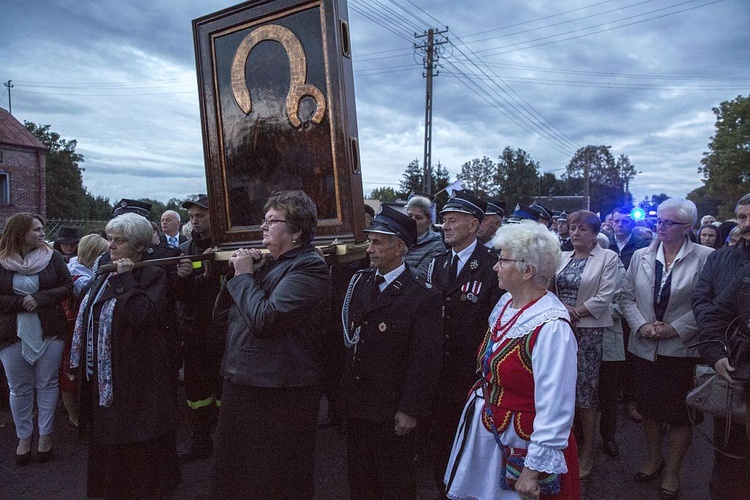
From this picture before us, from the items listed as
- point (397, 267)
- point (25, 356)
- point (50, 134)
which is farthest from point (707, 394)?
point (50, 134)

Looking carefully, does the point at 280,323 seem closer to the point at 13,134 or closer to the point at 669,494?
the point at 669,494

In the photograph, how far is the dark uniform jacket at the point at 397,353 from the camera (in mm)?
2771

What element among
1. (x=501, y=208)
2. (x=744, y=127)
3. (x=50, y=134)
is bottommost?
(x=501, y=208)

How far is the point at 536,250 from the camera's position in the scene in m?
2.32

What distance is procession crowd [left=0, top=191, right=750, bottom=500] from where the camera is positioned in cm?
233

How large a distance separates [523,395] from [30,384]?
4353mm

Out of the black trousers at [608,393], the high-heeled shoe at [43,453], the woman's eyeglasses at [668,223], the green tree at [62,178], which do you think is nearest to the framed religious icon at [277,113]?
the woman's eyeglasses at [668,223]

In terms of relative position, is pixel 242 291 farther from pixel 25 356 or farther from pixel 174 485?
pixel 25 356

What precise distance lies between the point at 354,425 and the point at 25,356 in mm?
3234

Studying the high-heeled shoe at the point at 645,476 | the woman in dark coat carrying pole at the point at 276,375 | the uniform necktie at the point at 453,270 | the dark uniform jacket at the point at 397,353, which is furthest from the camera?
the high-heeled shoe at the point at 645,476

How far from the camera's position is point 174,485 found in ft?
12.3

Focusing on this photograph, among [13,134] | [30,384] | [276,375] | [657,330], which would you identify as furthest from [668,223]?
[13,134]

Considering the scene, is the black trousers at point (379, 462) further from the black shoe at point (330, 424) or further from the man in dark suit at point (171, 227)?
the man in dark suit at point (171, 227)

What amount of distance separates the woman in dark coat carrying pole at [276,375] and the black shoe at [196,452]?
A: 79.0 inches
